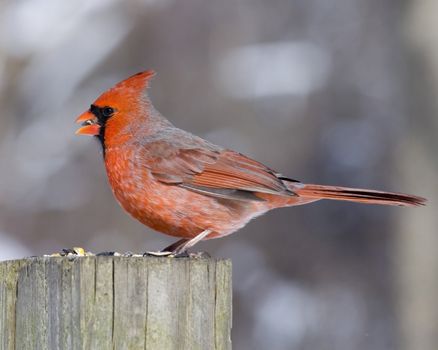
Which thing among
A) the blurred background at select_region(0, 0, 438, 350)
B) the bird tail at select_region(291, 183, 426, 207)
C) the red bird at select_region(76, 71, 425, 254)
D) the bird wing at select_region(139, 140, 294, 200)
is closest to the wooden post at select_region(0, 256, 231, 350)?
the red bird at select_region(76, 71, 425, 254)

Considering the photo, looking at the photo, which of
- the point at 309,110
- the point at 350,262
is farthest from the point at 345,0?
the point at 350,262

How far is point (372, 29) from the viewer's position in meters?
10.4

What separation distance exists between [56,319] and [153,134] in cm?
192

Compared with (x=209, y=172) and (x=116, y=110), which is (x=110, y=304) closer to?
(x=209, y=172)

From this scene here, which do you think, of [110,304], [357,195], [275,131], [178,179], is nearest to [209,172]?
[178,179]

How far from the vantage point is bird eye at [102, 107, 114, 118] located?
4.37 m

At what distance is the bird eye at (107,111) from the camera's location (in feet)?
14.3

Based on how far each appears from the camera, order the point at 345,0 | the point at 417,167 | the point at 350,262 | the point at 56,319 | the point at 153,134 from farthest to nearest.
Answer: the point at 345,0 < the point at 350,262 < the point at 417,167 < the point at 153,134 < the point at 56,319

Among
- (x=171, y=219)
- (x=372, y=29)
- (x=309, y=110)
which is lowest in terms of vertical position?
(x=171, y=219)

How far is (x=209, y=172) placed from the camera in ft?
14.0

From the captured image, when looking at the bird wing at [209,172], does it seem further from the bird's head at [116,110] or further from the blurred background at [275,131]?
the blurred background at [275,131]

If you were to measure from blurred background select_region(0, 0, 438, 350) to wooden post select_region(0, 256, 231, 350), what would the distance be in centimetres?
523

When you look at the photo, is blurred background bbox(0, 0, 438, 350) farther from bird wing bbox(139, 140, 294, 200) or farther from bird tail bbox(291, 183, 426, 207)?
bird wing bbox(139, 140, 294, 200)

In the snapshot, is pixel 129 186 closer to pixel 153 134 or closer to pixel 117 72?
pixel 153 134
